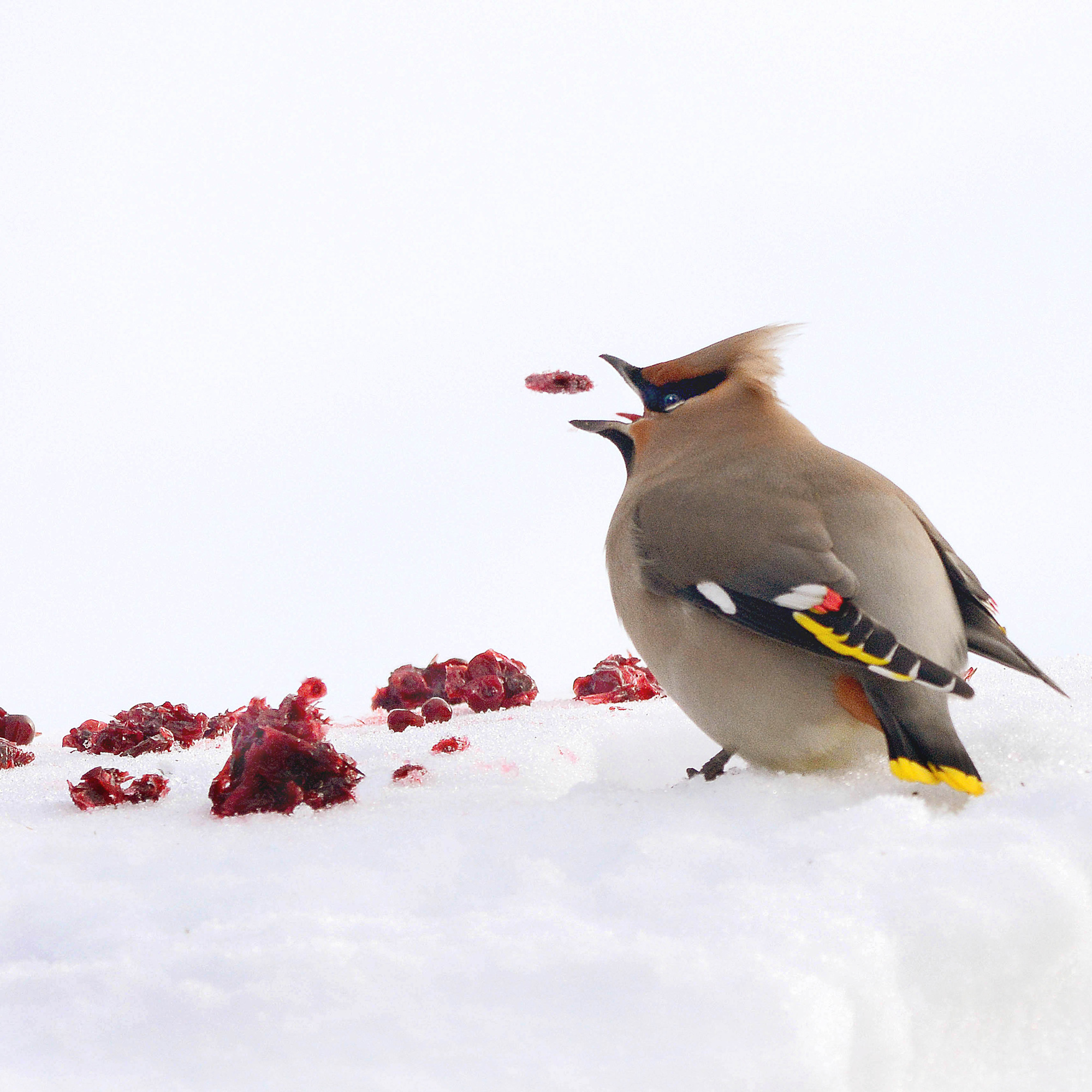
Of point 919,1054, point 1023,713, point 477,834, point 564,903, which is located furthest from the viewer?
point 1023,713

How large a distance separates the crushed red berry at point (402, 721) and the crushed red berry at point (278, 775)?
2.67ft

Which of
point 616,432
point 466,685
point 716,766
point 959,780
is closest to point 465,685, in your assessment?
point 466,685

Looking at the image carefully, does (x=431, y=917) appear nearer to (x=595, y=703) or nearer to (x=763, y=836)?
(x=763, y=836)

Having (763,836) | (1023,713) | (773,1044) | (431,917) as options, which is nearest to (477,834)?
(431,917)

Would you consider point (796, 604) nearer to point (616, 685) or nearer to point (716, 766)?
point (716, 766)

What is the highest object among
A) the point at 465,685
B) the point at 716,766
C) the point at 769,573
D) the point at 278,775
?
the point at 769,573

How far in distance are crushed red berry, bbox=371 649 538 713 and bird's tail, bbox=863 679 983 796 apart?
1.66 m

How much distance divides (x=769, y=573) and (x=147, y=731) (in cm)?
203

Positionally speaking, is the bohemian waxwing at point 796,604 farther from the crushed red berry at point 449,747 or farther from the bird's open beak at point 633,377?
the crushed red berry at point 449,747

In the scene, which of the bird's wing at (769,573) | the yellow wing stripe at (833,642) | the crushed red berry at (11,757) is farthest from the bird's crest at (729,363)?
the crushed red berry at (11,757)

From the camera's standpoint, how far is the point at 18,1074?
1.63 m

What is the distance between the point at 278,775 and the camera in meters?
2.46

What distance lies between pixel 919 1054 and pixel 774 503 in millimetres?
1062

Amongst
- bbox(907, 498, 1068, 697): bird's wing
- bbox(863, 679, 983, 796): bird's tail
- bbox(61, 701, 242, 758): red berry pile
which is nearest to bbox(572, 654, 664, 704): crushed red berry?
bbox(61, 701, 242, 758): red berry pile
